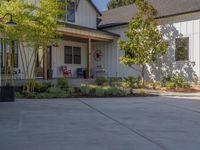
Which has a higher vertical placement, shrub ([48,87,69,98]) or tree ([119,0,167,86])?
tree ([119,0,167,86])

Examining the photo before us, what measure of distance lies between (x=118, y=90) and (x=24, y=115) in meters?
7.61

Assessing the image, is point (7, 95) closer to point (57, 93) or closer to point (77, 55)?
point (57, 93)

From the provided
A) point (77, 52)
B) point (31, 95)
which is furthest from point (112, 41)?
point (31, 95)

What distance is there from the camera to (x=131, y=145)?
6.55 meters

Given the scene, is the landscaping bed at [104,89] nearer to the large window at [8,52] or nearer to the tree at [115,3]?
the large window at [8,52]

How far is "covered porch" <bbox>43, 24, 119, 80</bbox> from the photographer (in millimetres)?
22531

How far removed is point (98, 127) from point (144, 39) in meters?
13.0

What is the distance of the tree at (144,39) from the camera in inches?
814

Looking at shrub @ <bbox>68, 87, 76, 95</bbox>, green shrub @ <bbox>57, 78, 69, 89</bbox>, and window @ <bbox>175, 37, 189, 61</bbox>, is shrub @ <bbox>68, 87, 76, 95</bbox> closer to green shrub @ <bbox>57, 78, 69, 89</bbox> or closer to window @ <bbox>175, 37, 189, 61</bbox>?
green shrub @ <bbox>57, 78, 69, 89</bbox>

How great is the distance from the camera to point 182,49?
21312 millimetres

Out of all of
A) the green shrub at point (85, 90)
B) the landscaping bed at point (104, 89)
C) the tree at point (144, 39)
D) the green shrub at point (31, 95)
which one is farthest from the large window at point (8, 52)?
the tree at point (144, 39)

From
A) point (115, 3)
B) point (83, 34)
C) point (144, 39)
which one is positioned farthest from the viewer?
point (115, 3)

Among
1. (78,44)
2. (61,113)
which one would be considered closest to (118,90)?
(61,113)

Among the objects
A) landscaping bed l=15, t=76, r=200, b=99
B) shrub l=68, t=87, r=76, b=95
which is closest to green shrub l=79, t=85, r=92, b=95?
landscaping bed l=15, t=76, r=200, b=99
